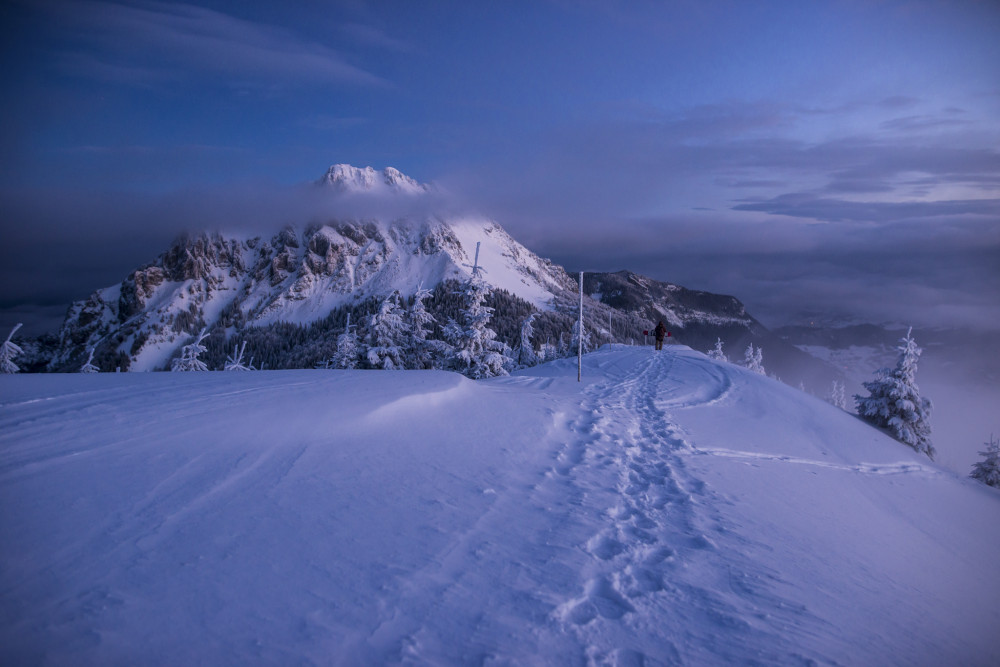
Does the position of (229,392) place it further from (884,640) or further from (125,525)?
(884,640)

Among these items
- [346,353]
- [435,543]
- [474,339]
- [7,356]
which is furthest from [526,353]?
[7,356]

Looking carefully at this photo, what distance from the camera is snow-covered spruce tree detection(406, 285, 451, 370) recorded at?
23.1 m

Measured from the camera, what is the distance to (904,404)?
21.5 meters

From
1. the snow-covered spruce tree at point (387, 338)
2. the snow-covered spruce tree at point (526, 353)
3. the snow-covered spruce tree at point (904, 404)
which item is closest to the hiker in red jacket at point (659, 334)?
the snow-covered spruce tree at point (526, 353)

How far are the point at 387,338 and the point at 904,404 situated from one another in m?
26.6

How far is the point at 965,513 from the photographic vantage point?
8.52m

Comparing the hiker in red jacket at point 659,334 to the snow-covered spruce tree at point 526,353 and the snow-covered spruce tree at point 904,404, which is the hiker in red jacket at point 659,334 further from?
the snow-covered spruce tree at point 904,404

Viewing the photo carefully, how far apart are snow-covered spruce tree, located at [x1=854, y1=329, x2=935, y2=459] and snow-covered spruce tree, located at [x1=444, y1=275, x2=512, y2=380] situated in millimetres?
19875

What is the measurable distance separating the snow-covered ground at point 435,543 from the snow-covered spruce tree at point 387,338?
1282 centimetres

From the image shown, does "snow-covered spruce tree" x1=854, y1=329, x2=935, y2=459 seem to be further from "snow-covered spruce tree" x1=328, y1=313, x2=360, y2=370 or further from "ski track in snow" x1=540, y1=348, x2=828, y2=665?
"snow-covered spruce tree" x1=328, y1=313, x2=360, y2=370

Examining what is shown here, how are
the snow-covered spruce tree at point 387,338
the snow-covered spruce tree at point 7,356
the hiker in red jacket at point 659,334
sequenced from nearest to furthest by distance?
the snow-covered spruce tree at point 7,356 → the snow-covered spruce tree at point 387,338 → the hiker in red jacket at point 659,334

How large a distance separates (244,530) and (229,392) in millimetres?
5398

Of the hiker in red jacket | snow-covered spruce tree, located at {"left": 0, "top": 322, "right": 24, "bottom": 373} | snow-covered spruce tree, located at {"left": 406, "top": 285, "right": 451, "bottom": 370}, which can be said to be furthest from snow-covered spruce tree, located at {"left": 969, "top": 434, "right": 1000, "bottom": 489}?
snow-covered spruce tree, located at {"left": 0, "top": 322, "right": 24, "bottom": 373}

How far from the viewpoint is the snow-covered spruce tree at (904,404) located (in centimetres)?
2145
